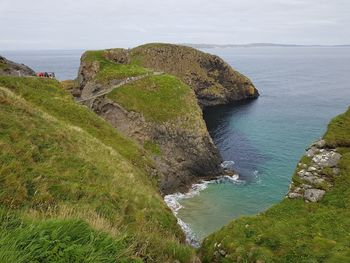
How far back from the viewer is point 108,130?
140ft

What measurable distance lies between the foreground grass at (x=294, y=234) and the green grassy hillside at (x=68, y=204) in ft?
11.2

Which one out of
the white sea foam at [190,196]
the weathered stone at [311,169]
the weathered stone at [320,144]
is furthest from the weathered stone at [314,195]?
the white sea foam at [190,196]

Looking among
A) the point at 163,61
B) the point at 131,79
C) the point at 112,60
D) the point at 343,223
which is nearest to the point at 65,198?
the point at 343,223

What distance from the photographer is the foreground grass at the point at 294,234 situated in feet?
56.8

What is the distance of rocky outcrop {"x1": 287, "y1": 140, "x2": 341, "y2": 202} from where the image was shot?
2277 centimetres

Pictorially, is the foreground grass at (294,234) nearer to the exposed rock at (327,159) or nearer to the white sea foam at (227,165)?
the exposed rock at (327,159)

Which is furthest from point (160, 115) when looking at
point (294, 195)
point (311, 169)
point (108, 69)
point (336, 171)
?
point (294, 195)

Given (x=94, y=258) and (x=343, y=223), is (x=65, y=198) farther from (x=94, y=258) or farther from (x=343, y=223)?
(x=343, y=223)

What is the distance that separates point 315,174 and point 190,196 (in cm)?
2884

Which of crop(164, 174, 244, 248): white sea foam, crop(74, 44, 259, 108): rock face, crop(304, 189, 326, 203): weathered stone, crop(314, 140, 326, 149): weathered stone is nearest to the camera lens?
crop(304, 189, 326, 203): weathered stone

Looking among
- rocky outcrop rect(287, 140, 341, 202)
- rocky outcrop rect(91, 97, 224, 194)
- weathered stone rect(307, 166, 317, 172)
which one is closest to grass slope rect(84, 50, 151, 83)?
rocky outcrop rect(91, 97, 224, 194)

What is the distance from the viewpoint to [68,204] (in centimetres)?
1503

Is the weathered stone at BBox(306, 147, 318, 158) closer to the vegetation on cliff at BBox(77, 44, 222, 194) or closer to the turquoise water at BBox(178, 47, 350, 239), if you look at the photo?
the turquoise water at BBox(178, 47, 350, 239)

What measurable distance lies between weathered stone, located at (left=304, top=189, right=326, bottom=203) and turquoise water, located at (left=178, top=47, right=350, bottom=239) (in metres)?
19.1
